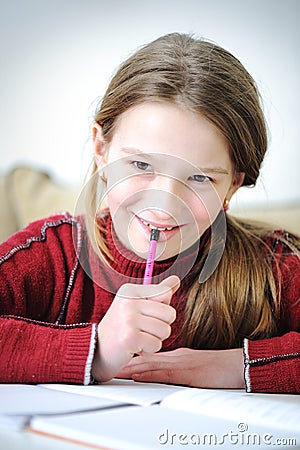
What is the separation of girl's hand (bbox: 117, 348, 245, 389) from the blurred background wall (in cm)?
82

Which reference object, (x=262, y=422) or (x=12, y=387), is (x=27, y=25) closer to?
(x=12, y=387)

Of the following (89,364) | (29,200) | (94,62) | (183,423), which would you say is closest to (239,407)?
(183,423)

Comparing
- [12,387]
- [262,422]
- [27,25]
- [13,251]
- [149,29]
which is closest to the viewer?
[262,422]

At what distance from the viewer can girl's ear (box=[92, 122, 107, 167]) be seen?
1076 mm

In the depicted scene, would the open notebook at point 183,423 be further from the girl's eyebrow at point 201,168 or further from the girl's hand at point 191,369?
the girl's eyebrow at point 201,168

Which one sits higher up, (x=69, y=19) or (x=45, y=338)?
(x=69, y=19)

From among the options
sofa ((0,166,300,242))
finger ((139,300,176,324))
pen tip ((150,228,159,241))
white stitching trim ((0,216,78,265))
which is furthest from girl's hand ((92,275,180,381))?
sofa ((0,166,300,242))

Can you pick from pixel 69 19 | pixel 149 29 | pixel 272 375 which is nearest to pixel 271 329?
pixel 272 375

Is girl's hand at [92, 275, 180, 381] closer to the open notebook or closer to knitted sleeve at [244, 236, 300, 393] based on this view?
the open notebook

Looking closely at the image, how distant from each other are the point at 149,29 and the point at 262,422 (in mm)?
1454

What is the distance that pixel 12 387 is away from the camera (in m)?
0.80

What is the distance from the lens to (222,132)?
0.98 meters

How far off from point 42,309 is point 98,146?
260 millimetres

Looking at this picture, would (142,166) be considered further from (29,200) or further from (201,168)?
(29,200)
